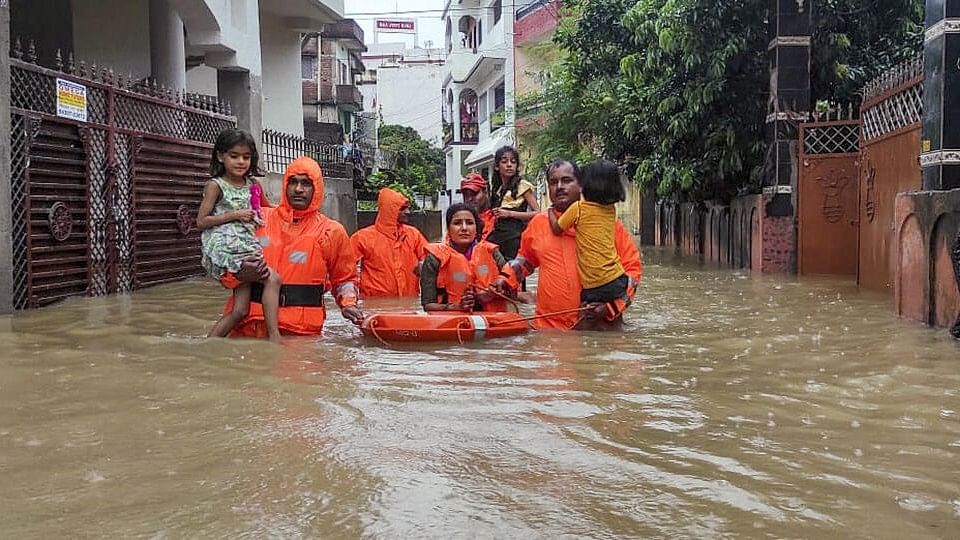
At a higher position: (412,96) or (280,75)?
(412,96)

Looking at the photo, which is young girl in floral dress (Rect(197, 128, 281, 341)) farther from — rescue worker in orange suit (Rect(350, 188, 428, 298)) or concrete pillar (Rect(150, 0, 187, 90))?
concrete pillar (Rect(150, 0, 187, 90))

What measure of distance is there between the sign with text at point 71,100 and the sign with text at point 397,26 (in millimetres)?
64660

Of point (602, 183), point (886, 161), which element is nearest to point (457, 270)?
point (602, 183)

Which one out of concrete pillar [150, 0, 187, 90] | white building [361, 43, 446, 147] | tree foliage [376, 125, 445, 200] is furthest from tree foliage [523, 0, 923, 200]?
white building [361, 43, 446, 147]

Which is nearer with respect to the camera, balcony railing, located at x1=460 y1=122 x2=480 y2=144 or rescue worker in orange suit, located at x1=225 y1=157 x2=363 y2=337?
rescue worker in orange suit, located at x1=225 y1=157 x2=363 y2=337

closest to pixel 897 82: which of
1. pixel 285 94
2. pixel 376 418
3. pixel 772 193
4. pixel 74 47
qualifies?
pixel 772 193

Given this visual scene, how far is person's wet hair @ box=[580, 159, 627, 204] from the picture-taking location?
6102 mm

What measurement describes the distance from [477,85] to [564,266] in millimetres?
35792

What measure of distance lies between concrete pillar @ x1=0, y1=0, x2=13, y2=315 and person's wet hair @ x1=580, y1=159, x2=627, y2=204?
14.8 feet

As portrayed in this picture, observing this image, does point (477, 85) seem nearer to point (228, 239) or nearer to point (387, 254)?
point (387, 254)

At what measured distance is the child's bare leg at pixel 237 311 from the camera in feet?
18.6

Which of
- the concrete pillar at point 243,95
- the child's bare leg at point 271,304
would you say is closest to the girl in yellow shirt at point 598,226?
the child's bare leg at point 271,304

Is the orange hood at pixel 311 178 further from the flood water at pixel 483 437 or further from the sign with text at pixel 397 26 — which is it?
the sign with text at pixel 397 26

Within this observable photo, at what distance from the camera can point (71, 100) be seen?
859cm
